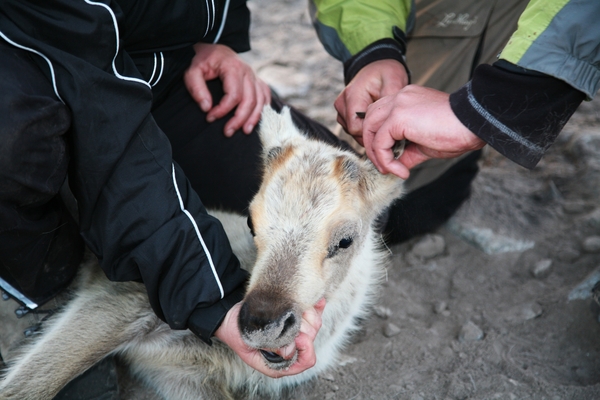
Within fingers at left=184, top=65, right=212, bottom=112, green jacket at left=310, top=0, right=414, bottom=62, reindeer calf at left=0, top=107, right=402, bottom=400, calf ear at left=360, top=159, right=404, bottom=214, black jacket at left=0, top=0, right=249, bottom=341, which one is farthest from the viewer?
fingers at left=184, top=65, right=212, bottom=112

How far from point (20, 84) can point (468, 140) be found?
2.29 meters

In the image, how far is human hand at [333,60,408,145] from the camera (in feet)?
12.9

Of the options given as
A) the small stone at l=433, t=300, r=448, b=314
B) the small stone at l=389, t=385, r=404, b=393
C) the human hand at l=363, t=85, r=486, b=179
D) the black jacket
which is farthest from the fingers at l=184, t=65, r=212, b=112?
the small stone at l=389, t=385, r=404, b=393

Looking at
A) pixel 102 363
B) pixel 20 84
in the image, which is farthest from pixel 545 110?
pixel 102 363

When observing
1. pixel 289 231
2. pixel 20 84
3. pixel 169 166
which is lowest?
pixel 289 231

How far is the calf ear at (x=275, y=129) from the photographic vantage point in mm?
4016

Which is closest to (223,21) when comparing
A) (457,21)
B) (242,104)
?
(242,104)

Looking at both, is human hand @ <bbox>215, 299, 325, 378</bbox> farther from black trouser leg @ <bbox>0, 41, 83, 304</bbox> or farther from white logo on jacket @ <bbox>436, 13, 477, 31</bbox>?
white logo on jacket @ <bbox>436, 13, 477, 31</bbox>

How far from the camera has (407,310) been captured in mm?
4566

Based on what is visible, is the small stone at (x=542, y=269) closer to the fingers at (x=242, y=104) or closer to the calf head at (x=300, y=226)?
the calf head at (x=300, y=226)

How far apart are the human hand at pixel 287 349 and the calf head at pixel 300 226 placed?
0.06 meters

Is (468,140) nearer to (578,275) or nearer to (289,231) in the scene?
(289,231)

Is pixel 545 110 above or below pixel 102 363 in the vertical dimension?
above

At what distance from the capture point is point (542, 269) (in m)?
4.73
